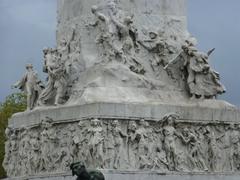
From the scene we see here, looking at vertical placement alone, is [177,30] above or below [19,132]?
above

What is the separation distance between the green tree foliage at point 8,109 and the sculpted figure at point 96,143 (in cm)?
2301

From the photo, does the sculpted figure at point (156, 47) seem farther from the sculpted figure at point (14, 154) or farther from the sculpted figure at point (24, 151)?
the sculpted figure at point (14, 154)

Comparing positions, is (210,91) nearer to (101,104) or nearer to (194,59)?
(194,59)

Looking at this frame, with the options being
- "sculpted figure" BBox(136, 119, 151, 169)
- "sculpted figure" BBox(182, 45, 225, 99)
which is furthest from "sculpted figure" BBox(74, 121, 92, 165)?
"sculpted figure" BBox(182, 45, 225, 99)

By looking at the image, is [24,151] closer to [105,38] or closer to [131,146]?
[131,146]

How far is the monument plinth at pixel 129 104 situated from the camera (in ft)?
95.4

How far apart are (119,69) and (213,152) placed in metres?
3.32

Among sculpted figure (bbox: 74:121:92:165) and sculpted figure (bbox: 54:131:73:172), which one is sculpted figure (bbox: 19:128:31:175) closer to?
sculpted figure (bbox: 54:131:73:172)

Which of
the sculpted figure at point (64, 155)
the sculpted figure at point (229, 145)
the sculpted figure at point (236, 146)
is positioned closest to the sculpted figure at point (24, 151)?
the sculpted figure at point (64, 155)

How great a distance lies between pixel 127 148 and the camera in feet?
95.6

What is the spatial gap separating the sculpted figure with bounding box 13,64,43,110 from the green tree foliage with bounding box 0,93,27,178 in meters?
18.9

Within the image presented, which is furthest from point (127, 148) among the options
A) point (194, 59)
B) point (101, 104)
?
point (194, 59)

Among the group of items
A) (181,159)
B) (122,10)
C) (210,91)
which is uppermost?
(122,10)

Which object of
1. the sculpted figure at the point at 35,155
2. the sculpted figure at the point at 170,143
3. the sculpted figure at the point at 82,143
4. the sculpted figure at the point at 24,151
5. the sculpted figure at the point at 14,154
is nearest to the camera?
the sculpted figure at the point at 82,143
